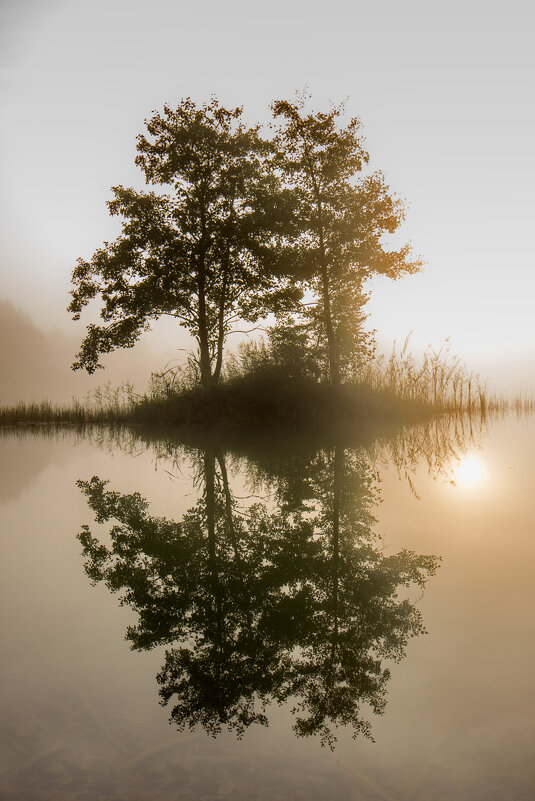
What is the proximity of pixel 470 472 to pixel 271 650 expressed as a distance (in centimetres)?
526

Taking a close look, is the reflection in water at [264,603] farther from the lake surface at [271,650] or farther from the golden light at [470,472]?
the golden light at [470,472]

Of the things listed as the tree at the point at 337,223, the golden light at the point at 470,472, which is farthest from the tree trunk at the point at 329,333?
the golden light at the point at 470,472

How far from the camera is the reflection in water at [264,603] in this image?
2.20 metres

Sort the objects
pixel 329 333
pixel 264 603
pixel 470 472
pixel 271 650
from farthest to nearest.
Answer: pixel 329 333 → pixel 470 472 → pixel 264 603 → pixel 271 650

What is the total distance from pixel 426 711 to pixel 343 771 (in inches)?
16.4

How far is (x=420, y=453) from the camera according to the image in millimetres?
9648

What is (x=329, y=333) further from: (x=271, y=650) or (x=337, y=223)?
(x=271, y=650)

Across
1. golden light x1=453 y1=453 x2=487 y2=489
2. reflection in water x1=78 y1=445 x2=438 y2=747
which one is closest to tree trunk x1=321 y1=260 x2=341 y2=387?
golden light x1=453 y1=453 x2=487 y2=489

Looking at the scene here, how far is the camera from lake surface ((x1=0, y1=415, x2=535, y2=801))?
178cm

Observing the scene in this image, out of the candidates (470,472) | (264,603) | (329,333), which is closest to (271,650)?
(264,603)

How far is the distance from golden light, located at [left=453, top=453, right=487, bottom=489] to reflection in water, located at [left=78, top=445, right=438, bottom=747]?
1.48 meters

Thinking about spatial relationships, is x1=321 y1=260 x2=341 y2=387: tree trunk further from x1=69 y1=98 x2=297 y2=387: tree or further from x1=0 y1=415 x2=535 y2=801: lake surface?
x1=0 y1=415 x2=535 y2=801: lake surface

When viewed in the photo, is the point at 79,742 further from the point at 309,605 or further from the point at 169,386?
the point at 169,386

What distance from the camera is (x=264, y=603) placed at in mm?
3094
